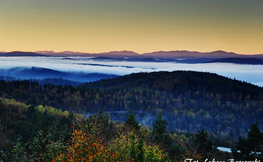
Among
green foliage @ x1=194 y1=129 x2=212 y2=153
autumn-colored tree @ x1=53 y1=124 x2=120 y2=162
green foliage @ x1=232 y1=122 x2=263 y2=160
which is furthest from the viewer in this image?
green foliage @ x1=194 y1=129 x2=212 y2=153

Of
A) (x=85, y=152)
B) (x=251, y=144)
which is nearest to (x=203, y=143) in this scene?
(x=251, y=144)

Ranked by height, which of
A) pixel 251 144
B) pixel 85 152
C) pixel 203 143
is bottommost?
pixel 203 143

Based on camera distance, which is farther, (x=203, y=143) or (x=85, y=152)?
(x=203, y=143)

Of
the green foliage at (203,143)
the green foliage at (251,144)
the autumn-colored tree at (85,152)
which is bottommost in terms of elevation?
the green foliage at (203,143)

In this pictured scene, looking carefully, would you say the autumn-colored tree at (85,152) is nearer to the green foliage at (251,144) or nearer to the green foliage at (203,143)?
the green foliage at (251,144)

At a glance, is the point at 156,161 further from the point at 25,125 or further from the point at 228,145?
the point at 228,145

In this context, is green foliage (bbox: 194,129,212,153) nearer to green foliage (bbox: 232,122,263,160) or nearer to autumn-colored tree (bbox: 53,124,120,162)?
green foliage (bbox: 232,122,263,160)

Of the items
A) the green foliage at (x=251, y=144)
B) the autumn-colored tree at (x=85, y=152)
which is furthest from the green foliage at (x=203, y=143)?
the autumn-colored tree at (x=85, y=152)

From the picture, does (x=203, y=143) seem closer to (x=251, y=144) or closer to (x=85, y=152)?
(x=251, y=144)

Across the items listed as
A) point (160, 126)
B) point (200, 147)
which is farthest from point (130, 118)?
point (200, 147)

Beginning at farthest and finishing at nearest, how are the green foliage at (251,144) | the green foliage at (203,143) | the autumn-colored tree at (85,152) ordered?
the green foliage at (203,143) → the green foliage at (251,144) → the autumn-colored tree at (85,152)

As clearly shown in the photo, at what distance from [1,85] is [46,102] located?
4500 cm

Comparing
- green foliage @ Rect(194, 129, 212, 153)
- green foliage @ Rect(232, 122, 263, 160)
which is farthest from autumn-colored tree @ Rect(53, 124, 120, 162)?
green foliage @ Rect(194, 129, 212, 153)

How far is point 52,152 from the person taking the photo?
499 inches
